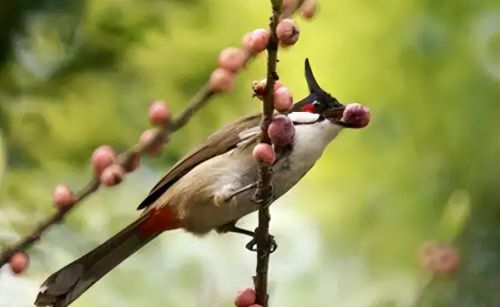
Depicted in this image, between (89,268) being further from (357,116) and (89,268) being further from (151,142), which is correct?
(357,116)

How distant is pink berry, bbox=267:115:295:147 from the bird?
375mm

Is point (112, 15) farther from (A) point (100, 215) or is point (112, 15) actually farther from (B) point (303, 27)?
(B) point (303, 27)

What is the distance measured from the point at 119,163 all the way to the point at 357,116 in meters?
0.29

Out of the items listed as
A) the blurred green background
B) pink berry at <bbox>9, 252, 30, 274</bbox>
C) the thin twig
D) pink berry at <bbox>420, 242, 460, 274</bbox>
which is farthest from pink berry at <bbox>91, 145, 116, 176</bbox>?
pink berry at <bbox>420, 242, 460, 274</bbox>

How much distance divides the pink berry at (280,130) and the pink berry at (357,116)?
11cm

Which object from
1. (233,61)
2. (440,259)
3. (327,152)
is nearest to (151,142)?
(233,61)

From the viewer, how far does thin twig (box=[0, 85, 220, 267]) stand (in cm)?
115

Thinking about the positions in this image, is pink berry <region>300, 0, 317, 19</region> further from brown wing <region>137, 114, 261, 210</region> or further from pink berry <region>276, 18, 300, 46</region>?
brown wing <region>137, 114, 261, 210</region>

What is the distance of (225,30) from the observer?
7.11ft

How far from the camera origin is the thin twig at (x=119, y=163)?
1.15 metres

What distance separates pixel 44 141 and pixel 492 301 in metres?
0.87

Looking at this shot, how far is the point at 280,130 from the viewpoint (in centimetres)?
103

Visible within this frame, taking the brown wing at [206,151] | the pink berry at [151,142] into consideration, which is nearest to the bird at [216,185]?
the brown wing at [206,151]

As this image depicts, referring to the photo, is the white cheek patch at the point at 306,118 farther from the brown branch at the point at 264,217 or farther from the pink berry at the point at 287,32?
the pink berry at the point at 287,32
